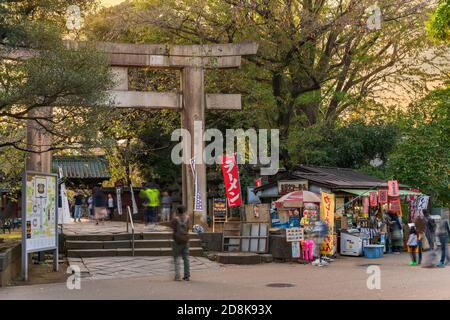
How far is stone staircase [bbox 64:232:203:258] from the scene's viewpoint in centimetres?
1739

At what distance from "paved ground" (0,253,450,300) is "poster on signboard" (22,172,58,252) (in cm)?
172

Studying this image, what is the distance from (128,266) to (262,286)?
4.54 m

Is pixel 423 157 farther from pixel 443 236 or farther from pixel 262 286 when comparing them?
pixel 262 286

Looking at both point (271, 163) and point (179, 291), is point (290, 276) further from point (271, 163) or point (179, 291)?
point (271, 163)

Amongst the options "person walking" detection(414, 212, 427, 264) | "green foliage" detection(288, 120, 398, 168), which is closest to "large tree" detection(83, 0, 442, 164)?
"green foliage" detection(288, 120, 398, 168)

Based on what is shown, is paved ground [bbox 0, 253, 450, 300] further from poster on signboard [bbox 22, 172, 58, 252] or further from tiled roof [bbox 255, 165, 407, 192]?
tiled roof [bbox 255, 165, 407, 192]

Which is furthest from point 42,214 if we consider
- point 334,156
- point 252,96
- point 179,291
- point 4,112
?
point 334,156

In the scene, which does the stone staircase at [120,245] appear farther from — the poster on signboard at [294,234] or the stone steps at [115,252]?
the poster on signboard at [294,234]

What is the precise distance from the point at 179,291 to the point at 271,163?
54.3 ft

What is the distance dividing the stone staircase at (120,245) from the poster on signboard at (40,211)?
2614 millimetres

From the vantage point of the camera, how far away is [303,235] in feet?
60.7

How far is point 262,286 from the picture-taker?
41.2 feet

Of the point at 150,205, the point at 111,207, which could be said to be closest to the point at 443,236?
the point at 150,205

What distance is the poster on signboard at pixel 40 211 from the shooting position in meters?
13.4
